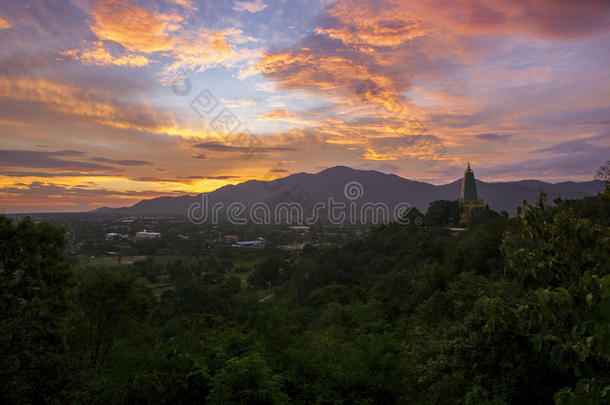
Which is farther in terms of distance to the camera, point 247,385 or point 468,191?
point 468,191

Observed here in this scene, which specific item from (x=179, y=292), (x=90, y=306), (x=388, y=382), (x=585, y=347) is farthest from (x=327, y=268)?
(x=585, y=347)

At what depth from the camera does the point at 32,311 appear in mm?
8883

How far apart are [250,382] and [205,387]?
1.65 metres

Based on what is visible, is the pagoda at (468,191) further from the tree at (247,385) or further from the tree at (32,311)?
the tree at (32,311)

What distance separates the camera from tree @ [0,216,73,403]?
20.5 feet

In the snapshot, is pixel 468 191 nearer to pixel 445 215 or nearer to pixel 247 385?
pixel 445 215

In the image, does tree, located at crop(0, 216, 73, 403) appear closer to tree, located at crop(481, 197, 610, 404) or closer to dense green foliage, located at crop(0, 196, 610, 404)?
dense green foliage, located at crop(0, 196, 610, 404)

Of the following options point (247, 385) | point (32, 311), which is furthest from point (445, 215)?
point (32, 311)

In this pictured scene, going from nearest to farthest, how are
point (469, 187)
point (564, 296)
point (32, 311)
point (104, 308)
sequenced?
point (564, 296)
point (32, 311)
point (104, 308)
point (469, 187)

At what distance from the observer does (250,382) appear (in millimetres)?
7855

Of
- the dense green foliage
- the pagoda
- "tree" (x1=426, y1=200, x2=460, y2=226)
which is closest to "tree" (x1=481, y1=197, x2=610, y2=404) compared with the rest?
the dense green foliage

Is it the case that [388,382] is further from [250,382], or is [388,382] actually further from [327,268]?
[327,268]

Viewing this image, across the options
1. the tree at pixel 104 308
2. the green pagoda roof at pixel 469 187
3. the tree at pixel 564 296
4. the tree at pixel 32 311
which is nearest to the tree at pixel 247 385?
the tree at pixel 32 311

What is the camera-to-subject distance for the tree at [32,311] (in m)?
6.24
